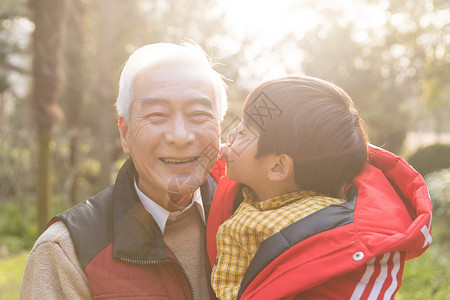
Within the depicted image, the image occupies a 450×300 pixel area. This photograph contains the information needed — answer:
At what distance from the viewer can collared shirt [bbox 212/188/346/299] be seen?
1.72m

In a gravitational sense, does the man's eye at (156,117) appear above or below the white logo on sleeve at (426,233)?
above

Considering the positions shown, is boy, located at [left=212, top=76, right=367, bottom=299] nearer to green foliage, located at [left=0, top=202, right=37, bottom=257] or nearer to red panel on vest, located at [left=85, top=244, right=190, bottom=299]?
red panel on vest, located at [left=85, top=244, right=190, bottom=299]

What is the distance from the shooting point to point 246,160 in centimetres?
197

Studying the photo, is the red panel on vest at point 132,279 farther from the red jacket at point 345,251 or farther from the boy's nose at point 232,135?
the boy's nose at point 232,135

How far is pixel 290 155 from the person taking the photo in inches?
74.3

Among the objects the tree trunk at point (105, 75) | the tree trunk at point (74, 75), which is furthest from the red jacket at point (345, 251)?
the tree trunk at point (74, 75)

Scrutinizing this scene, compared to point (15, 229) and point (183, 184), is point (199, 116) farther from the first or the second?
point (15, 229)

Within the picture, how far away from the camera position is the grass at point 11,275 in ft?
21.1

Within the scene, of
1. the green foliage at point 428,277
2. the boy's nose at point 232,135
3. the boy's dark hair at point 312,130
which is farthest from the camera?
the green foliage at point 428,277

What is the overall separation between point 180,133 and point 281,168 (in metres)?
0.50

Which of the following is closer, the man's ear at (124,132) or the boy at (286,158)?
the boy at (286,158)

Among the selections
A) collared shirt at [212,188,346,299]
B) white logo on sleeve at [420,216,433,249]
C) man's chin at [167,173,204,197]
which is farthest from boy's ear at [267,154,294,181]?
white logo on sleeve at [420,216,433,249]

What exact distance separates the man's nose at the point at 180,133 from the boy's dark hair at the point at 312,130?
313 mm

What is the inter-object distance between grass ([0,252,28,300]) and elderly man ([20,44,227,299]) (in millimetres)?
5216
